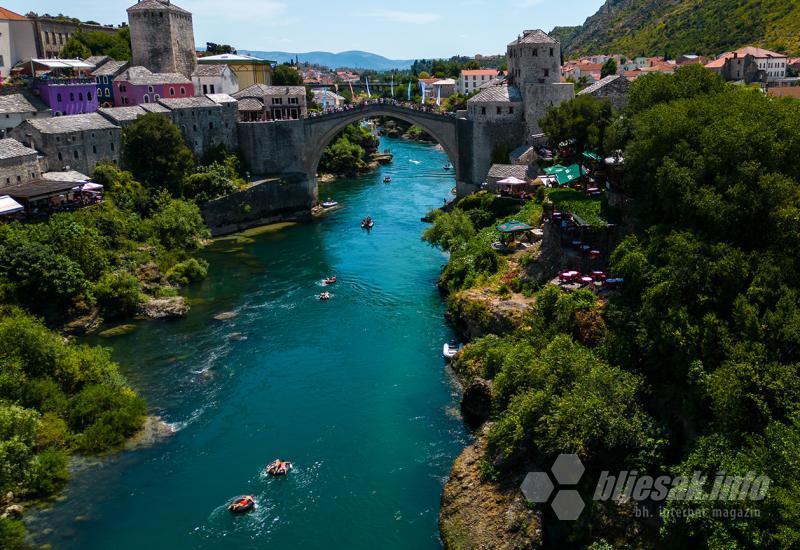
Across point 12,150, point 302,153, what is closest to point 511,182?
point 302,153

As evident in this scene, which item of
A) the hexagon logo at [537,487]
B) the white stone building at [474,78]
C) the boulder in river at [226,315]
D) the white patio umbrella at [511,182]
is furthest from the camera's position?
the white stone building at [474,78]

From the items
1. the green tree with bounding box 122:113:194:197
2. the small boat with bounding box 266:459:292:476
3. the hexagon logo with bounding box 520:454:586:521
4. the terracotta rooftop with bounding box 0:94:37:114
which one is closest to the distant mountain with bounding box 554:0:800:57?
the green tree with bounding box 122:113:194:197

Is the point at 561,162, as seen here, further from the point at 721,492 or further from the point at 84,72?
the point at 84,72

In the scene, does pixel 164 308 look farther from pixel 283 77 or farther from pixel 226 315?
pixel 283 77

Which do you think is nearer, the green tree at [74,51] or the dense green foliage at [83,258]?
the dense green foliage at [83,258]

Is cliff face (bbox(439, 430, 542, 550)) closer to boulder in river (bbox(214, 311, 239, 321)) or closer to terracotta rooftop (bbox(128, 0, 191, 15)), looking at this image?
boulder in river (bbox(214, 311, 239, 321))

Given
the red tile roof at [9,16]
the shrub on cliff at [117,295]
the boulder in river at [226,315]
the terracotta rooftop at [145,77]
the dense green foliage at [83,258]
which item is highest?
the red tile roof at [9,16]

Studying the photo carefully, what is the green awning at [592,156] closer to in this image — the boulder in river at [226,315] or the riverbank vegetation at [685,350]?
the riverbank vegetation at [685,350]

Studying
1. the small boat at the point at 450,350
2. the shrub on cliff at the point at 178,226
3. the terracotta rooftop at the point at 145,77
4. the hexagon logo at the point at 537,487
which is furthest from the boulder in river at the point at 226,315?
the terracotta rooftop at the point at 145,77

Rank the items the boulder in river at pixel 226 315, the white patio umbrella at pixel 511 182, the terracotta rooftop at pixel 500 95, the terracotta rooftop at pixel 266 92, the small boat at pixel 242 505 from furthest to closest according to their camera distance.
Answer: the terracotta rooftop at pixel 266 92 < the terracotta rooftop at pixel 500 95 < the white patio umbrella at pixel 511 182 < the boulder in river at pixel 226 315 < the small boat at pixel 242 505
